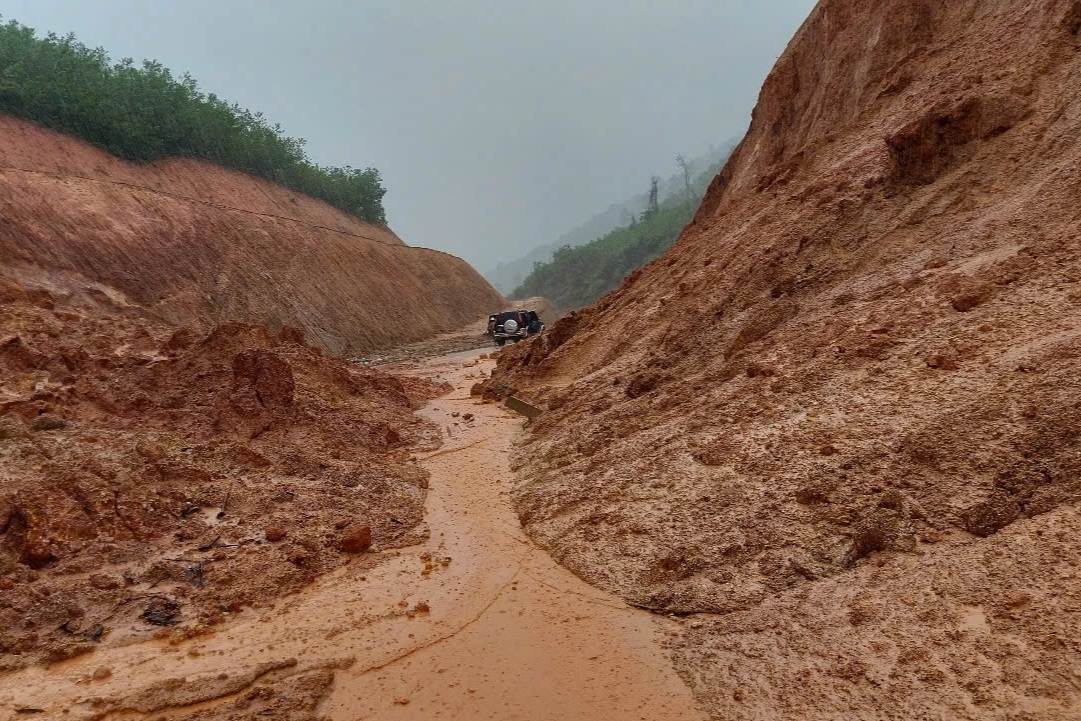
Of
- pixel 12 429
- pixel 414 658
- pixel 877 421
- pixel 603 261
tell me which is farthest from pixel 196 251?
pixel 603 261

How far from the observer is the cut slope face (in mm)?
21172

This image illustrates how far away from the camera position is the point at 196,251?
85.1 ft

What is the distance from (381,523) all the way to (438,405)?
8.75 metres

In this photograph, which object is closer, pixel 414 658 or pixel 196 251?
pixel 414 658

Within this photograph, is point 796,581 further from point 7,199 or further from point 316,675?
point 7,199

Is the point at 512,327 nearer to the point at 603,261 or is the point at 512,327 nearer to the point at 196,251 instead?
the point at 196,251

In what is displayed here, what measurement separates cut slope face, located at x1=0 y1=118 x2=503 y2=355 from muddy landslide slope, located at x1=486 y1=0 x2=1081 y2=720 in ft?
54.8

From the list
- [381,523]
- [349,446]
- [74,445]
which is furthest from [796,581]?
[74,445]

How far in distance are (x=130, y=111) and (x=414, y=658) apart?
1584 inches

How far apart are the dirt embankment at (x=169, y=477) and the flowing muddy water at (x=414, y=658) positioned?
16.9 inches

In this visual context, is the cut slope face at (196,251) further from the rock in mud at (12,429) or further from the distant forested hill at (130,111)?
the rock in mud at (12,429)

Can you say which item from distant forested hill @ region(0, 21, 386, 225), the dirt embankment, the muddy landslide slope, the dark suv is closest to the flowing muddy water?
the dirt embankment

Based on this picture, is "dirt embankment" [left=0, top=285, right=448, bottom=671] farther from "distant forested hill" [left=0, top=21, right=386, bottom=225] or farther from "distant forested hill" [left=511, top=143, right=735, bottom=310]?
"distant forested hill" [left=511, top=143, right=735, bottom=310]

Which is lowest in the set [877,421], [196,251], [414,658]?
[414,658]
